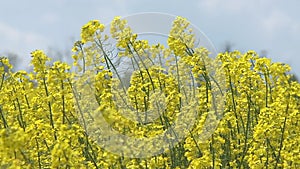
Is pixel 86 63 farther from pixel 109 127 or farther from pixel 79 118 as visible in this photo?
pixel 109 127

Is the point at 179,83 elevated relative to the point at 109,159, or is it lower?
elevated

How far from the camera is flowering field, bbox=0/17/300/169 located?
20.3ft

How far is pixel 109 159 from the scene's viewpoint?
18.7 feet

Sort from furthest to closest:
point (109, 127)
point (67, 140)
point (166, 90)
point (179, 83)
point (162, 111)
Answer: point (179, 83), point (166, 90), point (162, 111), point (109, 127), point (67, 140)

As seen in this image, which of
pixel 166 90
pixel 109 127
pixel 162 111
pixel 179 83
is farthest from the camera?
pixel 179 83

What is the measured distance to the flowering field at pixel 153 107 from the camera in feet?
20.3

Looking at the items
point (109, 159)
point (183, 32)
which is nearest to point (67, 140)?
point (109, 159)

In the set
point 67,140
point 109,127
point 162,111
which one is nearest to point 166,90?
point 162,111

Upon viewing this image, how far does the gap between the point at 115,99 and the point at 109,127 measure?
1425 mm

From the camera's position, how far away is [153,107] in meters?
6.82

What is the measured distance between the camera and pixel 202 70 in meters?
7.05

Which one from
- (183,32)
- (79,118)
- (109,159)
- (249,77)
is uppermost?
(183,32)

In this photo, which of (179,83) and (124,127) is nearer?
(124,127)

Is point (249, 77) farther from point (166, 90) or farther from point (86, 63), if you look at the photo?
point (86, 63)
